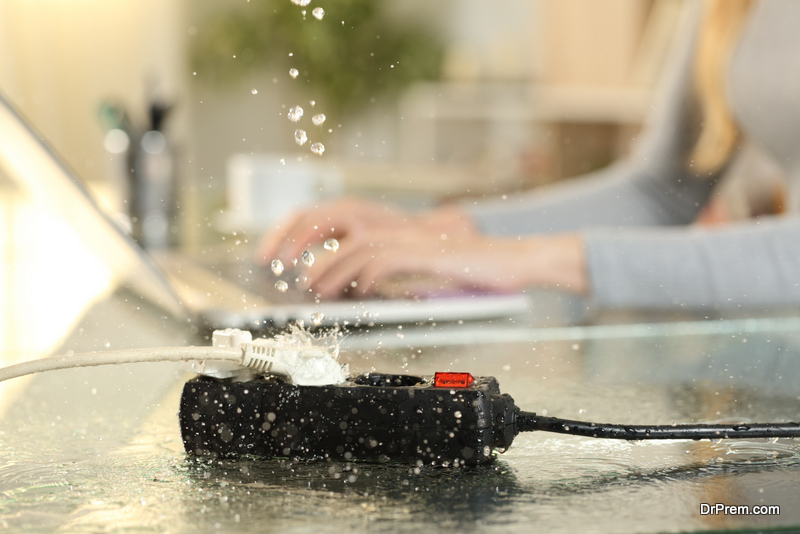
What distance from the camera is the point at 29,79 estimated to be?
4613 millimetres

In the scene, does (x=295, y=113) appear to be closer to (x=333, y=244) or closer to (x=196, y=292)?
(x=333, y=244)

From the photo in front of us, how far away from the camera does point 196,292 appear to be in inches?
29.3

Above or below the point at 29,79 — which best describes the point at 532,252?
below

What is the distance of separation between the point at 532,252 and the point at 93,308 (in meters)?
0.44

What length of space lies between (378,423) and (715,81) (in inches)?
36.4

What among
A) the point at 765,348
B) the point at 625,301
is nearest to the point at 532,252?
the point at 625,301

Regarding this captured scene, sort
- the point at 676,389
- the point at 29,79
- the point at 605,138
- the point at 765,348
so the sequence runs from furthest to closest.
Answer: the point at 29,79, the point at 605,138, the point at 765,348, the point at 676,389

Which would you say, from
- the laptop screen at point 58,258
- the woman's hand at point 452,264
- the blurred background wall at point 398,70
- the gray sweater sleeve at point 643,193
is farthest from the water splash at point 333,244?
the blurred background wall at point 398,70

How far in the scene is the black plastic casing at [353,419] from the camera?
28 cm

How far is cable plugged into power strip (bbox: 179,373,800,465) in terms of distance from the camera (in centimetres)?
29

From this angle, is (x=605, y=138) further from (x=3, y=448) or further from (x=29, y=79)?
(x=3, y=448)

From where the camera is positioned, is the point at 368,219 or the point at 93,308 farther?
the point at 368,219

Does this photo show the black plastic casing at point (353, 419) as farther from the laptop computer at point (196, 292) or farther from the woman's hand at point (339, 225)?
the woman's hand at point (339, 225)

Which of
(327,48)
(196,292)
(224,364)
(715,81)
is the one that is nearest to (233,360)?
(224,364)
